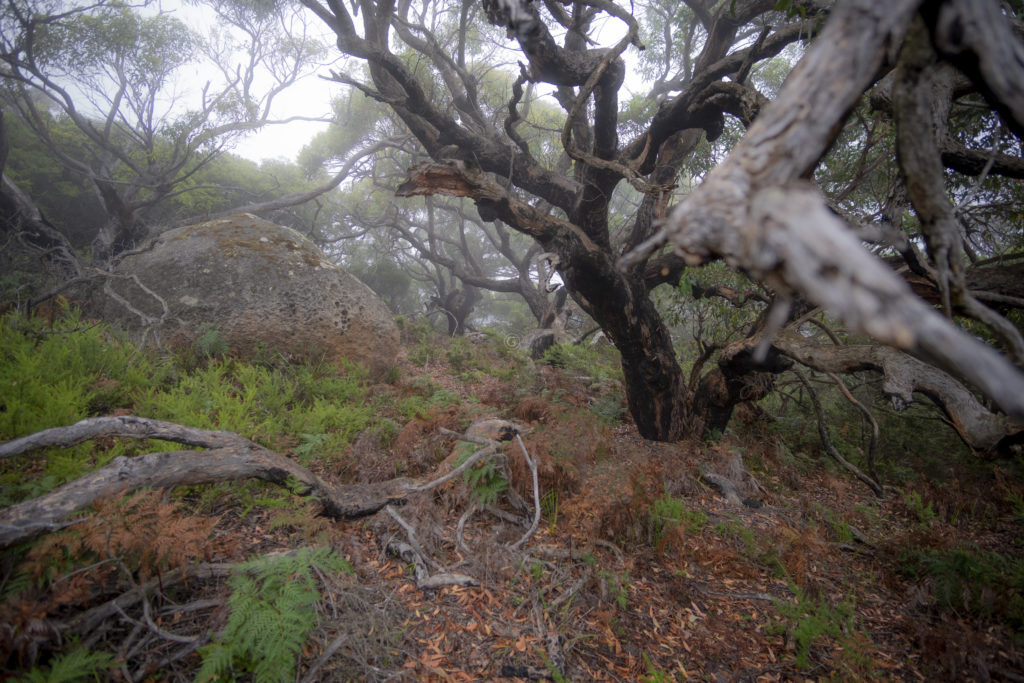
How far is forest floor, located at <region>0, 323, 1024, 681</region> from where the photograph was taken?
2402mm

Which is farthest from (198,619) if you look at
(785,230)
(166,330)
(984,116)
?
(984,116)

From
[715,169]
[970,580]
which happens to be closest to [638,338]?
[970,580]

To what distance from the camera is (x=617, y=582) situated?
300 centimetres

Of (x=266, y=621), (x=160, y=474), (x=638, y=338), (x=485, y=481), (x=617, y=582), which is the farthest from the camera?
(x=638, y=338)

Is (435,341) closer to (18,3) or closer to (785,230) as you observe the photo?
(785,230)

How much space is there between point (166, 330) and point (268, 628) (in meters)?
5.79

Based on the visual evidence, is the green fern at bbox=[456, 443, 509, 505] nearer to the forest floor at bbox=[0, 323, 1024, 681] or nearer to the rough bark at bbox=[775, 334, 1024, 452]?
the forest floor at bbox=[0, 323, 1024, 681]

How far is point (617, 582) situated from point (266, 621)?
6.93 ft

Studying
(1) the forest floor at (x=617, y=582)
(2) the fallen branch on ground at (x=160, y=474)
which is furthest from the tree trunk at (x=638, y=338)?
(2) the fallen branch on ground at (x=160, y=474)

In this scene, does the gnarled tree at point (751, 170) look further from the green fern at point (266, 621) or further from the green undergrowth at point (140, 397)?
the green undergrowth at point (140, 397)

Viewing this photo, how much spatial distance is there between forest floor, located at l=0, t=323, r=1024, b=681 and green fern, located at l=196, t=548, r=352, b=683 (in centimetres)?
14

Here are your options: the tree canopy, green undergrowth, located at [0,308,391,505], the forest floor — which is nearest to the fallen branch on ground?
the forest floor

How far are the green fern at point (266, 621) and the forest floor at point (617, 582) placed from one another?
137mm

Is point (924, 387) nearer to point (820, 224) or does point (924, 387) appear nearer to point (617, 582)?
point (617, 582)
